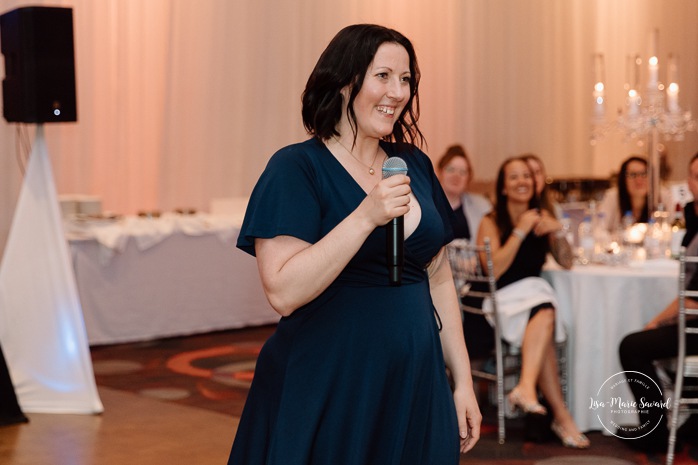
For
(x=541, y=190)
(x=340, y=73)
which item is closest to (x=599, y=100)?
(x=541, y=190)

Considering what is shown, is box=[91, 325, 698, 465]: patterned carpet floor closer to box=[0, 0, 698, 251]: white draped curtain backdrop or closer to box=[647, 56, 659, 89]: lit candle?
box=[0, 0, 698, 251]: white draped curtain backdrop

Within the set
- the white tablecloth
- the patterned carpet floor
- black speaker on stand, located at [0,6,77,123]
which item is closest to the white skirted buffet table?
the patterned carpet floor

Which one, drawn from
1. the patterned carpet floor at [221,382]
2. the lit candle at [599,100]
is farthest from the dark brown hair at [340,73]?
the lit candle at [599,100]

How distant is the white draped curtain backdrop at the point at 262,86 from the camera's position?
804 cm

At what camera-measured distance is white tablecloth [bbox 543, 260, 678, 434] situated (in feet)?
15.0

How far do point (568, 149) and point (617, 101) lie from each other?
38.6 inches

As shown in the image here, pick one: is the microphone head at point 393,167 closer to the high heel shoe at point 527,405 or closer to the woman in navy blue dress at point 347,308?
the woman in navy blue dress at point 347,308

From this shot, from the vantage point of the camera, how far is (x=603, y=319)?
15.1ft

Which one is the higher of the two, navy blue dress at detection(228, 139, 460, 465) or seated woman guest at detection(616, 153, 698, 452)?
navy blue dress at detection(228, 139, 460, 465)

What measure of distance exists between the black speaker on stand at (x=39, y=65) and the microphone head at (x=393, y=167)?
3.63m

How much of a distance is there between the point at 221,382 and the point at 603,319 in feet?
7.15

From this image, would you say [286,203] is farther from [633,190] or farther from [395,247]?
[633,190]

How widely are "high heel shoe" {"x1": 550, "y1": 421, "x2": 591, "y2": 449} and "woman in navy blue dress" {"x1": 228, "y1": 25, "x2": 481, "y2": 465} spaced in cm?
255

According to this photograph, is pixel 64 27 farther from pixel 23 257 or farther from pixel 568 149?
pixel 568 149
